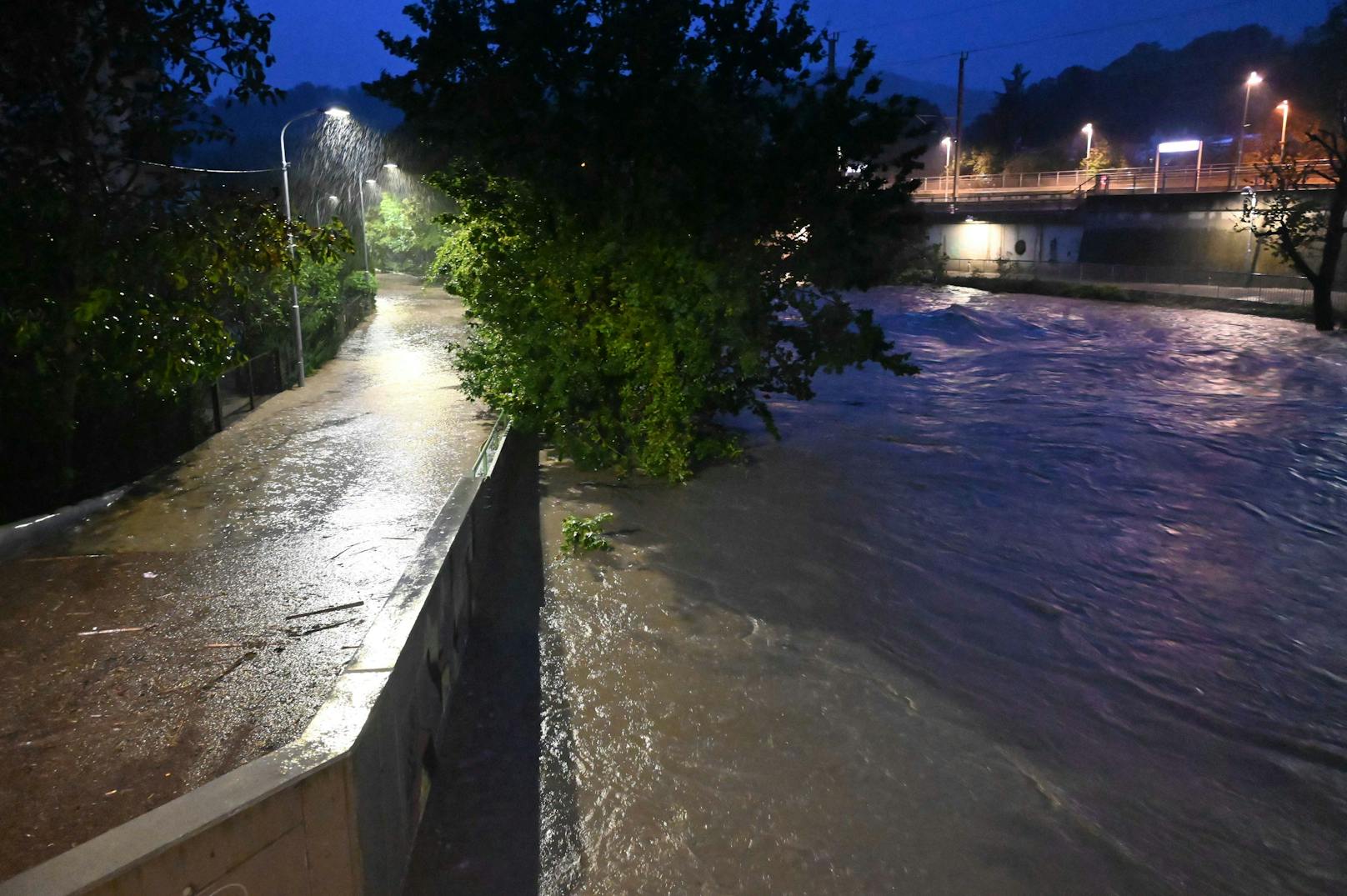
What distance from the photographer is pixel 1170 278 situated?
39.8 metres

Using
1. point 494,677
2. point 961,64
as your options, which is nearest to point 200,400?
point 494,677

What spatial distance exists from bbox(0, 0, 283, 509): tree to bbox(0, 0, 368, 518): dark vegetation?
0.02 metres

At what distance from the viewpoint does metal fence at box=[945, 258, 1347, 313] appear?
3366 cm

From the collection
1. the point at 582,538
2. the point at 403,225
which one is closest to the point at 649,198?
the point at 582,538

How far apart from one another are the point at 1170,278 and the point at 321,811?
1652 inches

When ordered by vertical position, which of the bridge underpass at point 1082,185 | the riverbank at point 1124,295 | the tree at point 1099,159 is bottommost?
the riverbank at point 1124,295

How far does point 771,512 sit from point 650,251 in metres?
3.34

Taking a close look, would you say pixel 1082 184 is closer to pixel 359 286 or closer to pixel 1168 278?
pixel 1168 278

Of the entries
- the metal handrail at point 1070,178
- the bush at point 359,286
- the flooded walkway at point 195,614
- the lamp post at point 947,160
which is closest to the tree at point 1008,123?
the lamp post at point 947,160

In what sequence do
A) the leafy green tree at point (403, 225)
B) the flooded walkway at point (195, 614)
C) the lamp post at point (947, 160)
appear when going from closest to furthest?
the flooded walkway at point (195, 614)
the leafy green tree at point (403, 225)
the lamp post at point (947, 160)

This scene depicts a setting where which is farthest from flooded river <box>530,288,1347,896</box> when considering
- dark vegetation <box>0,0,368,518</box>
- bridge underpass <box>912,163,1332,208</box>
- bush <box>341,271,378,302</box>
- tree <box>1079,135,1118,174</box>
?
tree <box>1079,135,1118,174</box>

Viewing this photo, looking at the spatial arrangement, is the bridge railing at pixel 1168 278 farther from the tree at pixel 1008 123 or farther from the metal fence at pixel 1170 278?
the tree at pixel 1008 123

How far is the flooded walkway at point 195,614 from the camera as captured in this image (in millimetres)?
5449

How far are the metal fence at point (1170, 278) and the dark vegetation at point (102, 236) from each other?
103ft
